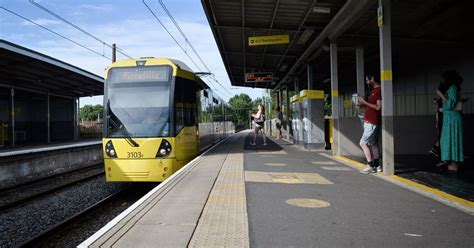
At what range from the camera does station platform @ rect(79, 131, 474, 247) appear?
3982mm

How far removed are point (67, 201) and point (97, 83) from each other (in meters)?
18.5

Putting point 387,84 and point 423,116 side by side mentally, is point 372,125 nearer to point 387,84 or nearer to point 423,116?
point 387,84

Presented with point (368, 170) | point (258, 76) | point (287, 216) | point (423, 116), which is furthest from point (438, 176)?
point (258, 76)

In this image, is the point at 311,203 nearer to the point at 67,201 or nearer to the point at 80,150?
the point at 67,201

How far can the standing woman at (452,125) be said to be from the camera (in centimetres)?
830

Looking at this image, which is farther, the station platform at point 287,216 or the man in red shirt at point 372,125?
the man in red shirt at point 372,125

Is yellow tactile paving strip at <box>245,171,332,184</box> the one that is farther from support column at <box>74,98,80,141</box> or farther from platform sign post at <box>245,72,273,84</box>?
support column at <box>74,98,80,141</box>

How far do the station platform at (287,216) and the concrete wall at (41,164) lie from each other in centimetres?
677

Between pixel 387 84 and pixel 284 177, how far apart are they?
3.05 metres

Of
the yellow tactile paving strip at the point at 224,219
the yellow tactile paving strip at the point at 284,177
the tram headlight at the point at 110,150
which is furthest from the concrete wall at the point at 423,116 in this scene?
the tram headlight at the point at 110,150

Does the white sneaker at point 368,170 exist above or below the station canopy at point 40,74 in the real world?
below

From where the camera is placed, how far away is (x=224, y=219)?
4.74 metres

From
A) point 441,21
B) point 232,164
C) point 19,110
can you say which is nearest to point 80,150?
point 232,164

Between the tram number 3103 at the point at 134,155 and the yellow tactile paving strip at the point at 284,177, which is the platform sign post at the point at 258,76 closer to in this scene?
the yellow tactile paving strip at the point at 284,177
